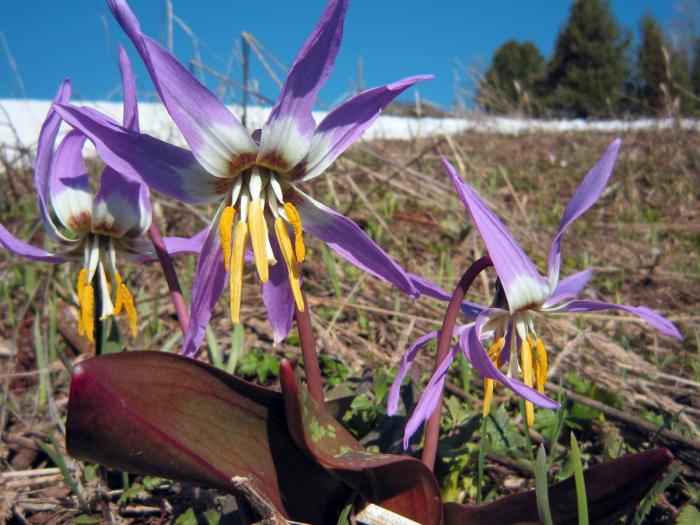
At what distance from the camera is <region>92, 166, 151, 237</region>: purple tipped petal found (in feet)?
3.64

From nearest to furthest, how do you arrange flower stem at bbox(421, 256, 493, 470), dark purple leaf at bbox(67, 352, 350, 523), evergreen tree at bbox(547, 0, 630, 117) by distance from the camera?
dark purple leaf at bbox(67, 352, 350, 523) → flower stem at bbox(421, 256, 493, 470) → evergreen tree at bbox(547, 0, 630, 117)

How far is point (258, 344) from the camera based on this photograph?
7.19ft

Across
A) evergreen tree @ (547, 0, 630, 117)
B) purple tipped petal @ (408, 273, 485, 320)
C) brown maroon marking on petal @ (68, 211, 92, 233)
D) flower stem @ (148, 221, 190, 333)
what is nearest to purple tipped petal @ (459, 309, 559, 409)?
purple tipped petal @ (408, 273, 485, 320)

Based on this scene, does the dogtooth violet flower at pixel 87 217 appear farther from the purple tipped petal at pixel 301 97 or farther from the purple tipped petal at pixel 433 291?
the purple tipped petal at pixel 433 291

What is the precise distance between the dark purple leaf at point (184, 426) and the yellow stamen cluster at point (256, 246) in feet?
0.37

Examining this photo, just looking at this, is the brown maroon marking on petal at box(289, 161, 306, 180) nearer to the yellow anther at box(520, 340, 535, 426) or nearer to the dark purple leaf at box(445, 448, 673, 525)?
the yellow anther at box(520, 340, 535, 426)

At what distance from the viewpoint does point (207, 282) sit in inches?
40.5

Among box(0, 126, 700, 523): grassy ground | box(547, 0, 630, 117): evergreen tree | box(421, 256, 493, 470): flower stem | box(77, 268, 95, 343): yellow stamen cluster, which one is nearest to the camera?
box(421, 256, 493, 470): flower stem

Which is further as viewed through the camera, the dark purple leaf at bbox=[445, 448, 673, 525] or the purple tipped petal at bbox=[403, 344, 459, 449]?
the purple tipped petal at bbox=[403, 344, 459, 449]

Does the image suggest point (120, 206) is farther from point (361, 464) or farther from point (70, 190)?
point (361, 464)

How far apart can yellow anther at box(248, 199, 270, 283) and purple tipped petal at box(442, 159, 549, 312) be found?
0.90ft

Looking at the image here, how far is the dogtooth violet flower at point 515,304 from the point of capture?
3.07 ft

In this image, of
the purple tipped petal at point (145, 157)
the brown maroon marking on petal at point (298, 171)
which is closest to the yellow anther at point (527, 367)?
the brown maroon marking on petal at point (298, 171)

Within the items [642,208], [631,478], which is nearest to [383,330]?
[631,478]
